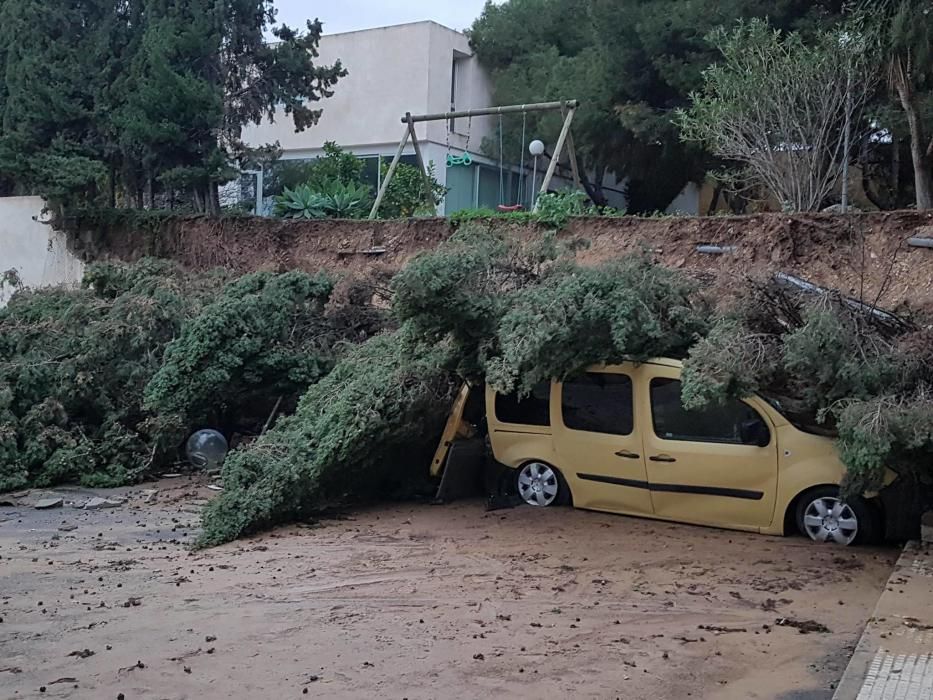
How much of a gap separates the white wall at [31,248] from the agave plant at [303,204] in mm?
4711

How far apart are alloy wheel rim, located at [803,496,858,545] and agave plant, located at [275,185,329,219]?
13.6 metres

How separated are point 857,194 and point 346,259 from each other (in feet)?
31.5

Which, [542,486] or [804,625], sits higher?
[542,486]

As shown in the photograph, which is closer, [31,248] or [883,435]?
[883,435]

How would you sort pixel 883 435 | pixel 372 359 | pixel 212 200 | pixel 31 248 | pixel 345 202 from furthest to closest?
pixel 31 248 → pixel 212 200 → pixel 345 202 → pixel 372 359 → pixel 883 435

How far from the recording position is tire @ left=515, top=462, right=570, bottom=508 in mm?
10148

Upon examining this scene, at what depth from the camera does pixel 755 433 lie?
8812mm

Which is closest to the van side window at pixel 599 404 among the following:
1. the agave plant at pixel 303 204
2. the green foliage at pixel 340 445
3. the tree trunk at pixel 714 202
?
the green foliage at pixel 340 445

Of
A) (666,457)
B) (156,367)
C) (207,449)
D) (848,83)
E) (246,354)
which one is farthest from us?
(848,83)

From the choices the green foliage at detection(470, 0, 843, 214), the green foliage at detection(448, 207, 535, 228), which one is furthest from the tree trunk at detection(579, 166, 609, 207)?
the green foliage at detection(448, 207, 535, 228)

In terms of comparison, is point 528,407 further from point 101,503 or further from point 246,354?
point 101,503

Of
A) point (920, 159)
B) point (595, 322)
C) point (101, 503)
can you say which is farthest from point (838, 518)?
point (101, 503)

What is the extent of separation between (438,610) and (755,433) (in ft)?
10.7

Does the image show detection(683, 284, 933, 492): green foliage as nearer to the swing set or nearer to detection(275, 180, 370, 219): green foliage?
the swing set
